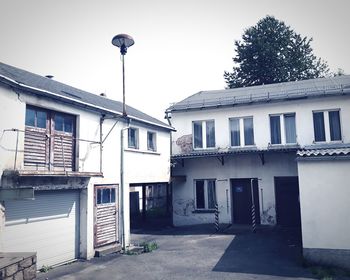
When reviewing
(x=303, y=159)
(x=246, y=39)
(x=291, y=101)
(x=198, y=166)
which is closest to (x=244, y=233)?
(x=198, y=166)

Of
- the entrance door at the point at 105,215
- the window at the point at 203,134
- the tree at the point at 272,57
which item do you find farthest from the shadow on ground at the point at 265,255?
the tree at the point at 272,57

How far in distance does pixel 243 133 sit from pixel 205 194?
4.41 m

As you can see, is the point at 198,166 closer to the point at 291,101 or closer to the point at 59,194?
the point at 291,101

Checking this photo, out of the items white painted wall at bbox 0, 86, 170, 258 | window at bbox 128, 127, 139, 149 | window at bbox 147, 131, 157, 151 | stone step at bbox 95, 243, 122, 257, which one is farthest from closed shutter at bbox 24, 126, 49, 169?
window at bbox 147, 131, 157, 151

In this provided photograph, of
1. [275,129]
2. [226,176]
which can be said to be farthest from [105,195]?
Answer: [275,129]

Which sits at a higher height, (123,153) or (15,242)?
(123,153)

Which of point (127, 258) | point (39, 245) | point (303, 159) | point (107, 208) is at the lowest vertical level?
point (127, 258)

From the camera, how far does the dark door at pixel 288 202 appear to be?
54.9 feet

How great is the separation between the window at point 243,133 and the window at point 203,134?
127cm

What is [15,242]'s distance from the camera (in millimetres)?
9086

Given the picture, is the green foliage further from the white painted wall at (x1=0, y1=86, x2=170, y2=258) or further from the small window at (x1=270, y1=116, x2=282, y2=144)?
the small window at (x1=270, y1=116, x2=282, y2=144)

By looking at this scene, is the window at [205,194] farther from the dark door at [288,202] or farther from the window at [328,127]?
the window at [328,127]

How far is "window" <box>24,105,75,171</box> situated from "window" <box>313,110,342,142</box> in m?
13.2

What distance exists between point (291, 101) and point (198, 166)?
6667mm
